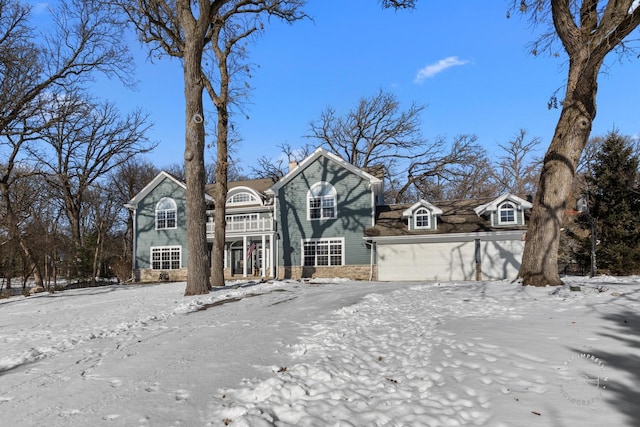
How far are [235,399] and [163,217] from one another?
25178mm

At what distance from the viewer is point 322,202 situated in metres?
23.5

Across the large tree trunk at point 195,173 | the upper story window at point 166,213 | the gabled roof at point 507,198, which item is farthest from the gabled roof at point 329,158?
the large tree trunk at point 195,173

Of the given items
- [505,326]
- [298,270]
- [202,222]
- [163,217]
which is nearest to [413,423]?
[505,326]

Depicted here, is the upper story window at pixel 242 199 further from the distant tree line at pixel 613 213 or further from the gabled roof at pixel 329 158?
the distant tree line at pixel 613 213

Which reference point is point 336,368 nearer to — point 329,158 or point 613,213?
point 329,158

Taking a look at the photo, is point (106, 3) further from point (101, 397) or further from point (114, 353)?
point (101, 397)

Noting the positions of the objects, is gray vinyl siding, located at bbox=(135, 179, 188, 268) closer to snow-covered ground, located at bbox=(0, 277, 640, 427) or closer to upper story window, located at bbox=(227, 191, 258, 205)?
upper story window, located at bbox=(227, 191, 258, 205)

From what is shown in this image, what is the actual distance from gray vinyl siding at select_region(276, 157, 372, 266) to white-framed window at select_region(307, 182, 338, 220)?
21cm

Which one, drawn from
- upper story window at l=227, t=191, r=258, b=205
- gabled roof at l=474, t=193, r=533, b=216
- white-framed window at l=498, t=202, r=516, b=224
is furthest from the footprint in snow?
upper story window at l=227, t=191, r=258, b=205

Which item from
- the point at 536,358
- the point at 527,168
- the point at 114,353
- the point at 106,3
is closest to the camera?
the point at 536,358

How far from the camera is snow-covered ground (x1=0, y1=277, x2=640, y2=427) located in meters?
3.41

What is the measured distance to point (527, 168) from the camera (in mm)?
35031

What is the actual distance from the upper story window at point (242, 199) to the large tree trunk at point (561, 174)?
18.0 m

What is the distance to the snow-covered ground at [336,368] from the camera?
3.41 metres
